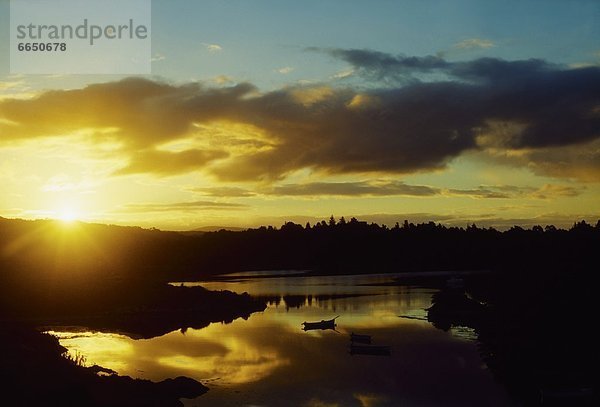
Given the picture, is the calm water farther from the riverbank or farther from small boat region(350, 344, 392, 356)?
the riverbank

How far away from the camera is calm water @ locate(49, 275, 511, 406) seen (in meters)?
42.9

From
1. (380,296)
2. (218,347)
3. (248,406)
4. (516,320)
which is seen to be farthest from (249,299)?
(248,406)

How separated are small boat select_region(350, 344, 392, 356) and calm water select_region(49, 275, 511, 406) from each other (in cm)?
84

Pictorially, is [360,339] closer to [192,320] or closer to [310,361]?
[310,361]

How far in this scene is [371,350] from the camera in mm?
57938

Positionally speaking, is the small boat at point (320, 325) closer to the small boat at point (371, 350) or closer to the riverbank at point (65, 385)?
the small boat at point (371, 350)

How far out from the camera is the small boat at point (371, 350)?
57438 mm

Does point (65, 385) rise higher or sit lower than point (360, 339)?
higher

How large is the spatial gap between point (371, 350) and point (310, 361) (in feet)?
20.5

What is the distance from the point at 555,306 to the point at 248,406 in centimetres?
3058

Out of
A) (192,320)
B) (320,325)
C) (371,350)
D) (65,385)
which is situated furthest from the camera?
(192,320)

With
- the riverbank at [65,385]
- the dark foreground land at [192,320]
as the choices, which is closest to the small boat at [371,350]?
Answer: the dark foreground land at [192,320]

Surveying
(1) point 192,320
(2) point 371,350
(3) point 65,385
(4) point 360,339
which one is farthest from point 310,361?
(1) point 192,320

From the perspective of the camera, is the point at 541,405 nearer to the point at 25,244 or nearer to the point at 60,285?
the point at 60,285
